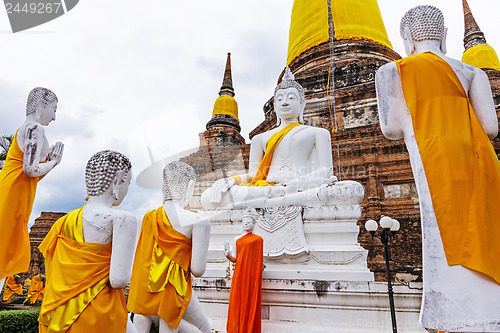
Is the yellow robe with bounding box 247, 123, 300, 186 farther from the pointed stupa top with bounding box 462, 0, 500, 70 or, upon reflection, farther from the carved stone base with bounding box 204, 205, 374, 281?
the pointed stupa top with bounding box 462, 0, 500, 70

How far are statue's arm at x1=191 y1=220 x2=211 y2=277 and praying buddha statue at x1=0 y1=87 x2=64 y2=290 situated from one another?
5.04ft

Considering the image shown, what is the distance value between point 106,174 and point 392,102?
177 cm

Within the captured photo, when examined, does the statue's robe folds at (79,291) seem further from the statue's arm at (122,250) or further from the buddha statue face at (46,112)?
the buddha statue face at (46,112)

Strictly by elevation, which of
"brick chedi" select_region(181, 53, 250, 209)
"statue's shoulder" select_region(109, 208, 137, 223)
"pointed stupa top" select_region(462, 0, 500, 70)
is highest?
"pointed stupa top" select_region(462, 0, 500, 70)

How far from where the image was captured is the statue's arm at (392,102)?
2.21 meters

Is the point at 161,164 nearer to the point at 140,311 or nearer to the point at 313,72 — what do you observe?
the point at 140,311

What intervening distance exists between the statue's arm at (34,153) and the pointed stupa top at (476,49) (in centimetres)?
1495

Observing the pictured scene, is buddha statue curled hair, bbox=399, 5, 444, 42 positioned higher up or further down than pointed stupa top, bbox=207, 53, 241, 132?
further down

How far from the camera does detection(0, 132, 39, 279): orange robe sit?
2.77 meters

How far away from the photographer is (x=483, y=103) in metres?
2.19

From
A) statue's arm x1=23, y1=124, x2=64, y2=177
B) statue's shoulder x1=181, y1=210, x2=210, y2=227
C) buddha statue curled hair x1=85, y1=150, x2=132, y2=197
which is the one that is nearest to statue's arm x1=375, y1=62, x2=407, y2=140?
statue's shoulder x1=181, y1=210, x2=210, y2=227

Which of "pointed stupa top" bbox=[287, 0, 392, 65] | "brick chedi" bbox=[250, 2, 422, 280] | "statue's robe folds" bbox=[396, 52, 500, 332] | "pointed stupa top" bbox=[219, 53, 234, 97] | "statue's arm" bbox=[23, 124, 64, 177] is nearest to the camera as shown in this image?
"statue's robe folds" bbox=[396, 52, 500, 332]

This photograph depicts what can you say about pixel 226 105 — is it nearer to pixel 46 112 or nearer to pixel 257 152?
pixel 257 152

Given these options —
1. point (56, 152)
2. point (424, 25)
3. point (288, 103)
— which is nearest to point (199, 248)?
point (56, 152)
